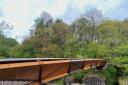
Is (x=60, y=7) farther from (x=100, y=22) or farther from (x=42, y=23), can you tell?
(x=100, y=22)

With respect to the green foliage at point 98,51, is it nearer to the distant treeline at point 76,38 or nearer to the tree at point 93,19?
the distant treeline at point 76,38

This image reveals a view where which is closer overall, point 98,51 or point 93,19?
point 98,51

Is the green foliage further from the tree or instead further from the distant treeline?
the tree

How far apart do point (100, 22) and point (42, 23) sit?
10.0 meters

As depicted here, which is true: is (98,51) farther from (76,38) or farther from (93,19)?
(93,19)

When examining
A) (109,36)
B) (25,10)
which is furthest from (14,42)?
(109,36)

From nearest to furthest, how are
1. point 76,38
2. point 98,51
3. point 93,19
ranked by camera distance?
1. point 98,51
2. point 76,38
3. point 93,19

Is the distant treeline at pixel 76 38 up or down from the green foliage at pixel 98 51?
up

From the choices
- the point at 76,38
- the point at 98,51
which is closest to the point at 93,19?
the point at 76,38

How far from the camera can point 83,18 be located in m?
24.6

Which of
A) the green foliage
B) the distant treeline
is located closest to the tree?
the distant treeline

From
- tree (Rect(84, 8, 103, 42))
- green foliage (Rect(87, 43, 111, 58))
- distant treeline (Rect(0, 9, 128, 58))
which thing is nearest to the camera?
green foliage (Rect(87, 43, 111, 58))

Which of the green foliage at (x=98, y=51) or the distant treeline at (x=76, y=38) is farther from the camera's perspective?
the distant treeline at (x=76, y=38)

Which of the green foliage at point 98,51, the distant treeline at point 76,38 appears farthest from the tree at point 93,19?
the green foliage at point 98,51
